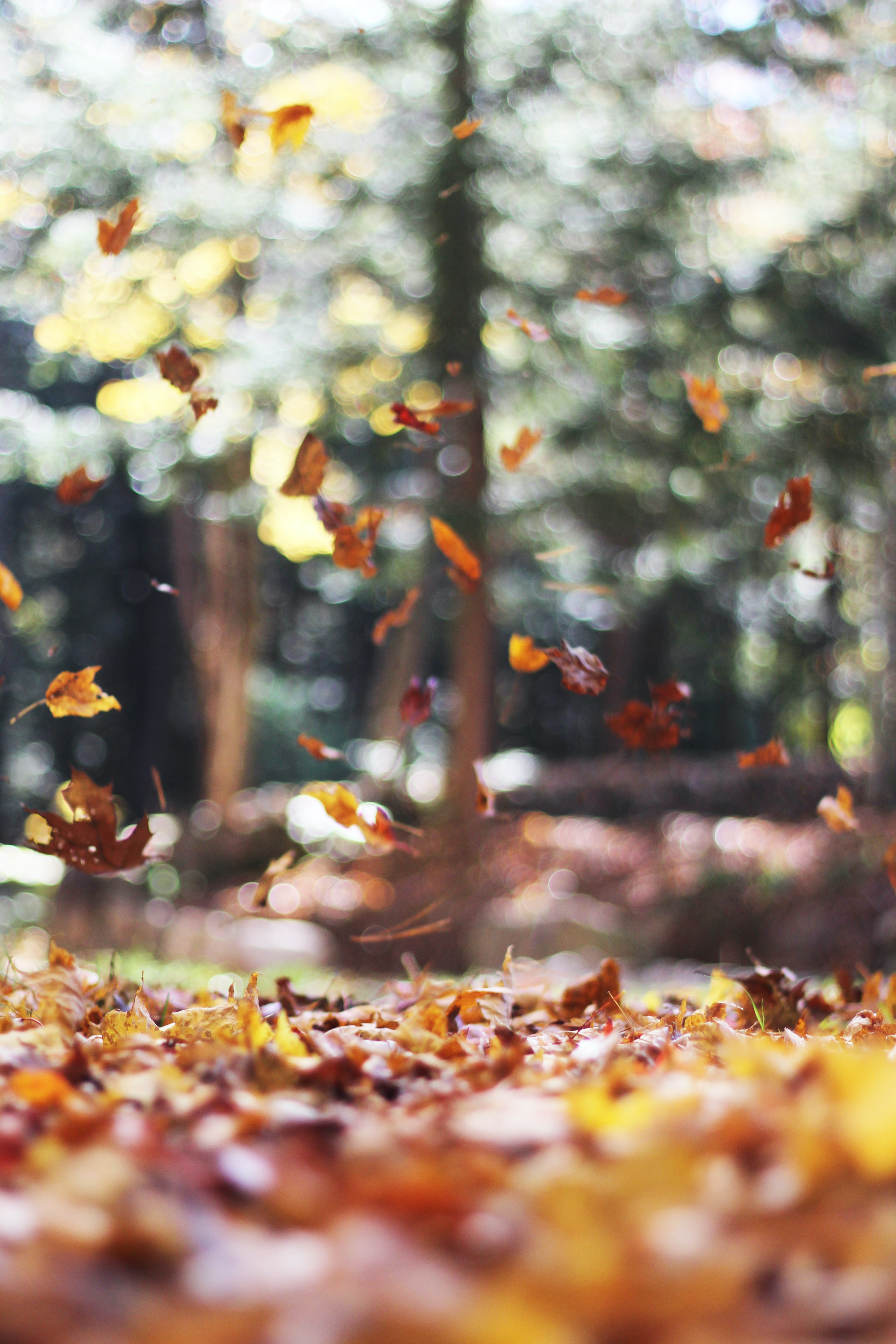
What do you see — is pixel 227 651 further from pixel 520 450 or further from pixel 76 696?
pixel 76 696

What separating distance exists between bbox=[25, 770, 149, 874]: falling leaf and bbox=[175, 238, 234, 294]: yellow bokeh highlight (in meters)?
6.45

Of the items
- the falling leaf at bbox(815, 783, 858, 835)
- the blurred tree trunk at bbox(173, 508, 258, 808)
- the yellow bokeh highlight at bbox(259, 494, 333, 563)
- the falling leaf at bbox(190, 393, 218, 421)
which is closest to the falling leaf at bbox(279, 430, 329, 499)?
the falling leaf at bbox(190, 393, 218, 421)

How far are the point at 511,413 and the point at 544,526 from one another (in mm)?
901

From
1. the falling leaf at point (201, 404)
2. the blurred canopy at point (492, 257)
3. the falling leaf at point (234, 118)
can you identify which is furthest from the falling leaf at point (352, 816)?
the blurred canopy at point (492, 257)

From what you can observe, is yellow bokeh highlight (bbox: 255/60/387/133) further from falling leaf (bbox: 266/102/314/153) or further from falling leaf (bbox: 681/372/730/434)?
falling leaf (bbox: 681/372/730/434)

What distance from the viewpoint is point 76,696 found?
7.45 ft

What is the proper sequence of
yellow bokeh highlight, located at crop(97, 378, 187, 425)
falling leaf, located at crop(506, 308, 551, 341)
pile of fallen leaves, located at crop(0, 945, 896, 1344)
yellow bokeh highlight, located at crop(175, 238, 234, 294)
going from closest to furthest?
pile of fallen leaves, located at crop(0, 945, 896, 1344), falling leaf, located at crop(506, 308, 551, 341), yellow bokeh highlight, located at crop(175, 238, 234, 294), yellow bokeh highlight, located at crop(97, 378, 187, 425)

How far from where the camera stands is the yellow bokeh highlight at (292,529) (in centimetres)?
1004

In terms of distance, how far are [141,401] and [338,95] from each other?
12.0 ft

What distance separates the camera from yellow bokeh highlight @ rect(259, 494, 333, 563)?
32.9ft

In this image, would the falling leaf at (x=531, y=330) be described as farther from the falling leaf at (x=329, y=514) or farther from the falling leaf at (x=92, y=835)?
the falling leaf at (x=92, y=835)

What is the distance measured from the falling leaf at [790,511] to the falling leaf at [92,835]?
1420 millimetres

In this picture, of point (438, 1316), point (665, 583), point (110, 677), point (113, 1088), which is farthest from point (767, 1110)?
point (110, 677)

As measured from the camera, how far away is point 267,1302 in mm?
739
